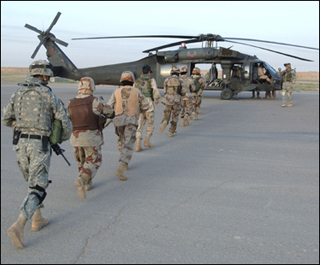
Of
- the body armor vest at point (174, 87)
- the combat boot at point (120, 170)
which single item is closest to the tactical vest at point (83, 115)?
the combat boot at point (120, 170)

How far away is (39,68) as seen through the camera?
9.07ft

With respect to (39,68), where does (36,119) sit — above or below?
below

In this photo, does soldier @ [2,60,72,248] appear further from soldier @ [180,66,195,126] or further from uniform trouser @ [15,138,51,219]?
soldier @ [180,66,195,126]

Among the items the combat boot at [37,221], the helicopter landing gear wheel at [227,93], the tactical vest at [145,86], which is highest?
the tactical vest at [145,86]

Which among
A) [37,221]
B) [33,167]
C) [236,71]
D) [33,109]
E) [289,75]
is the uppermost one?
[236,71]

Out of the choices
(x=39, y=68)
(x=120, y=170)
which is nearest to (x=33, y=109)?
(x=39, y=68)

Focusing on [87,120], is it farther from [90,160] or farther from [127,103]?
[127,103]

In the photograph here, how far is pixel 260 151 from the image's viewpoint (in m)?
9.49

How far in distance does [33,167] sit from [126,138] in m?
2.94

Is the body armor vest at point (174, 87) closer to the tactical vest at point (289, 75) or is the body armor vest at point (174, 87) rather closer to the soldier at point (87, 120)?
the soldier at point (87, 120)

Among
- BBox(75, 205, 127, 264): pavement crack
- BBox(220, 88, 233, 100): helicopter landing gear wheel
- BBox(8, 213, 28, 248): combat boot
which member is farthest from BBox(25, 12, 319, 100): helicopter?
BBox(8, 213, 28, 248): combat boot

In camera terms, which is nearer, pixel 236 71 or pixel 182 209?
pixel 182 209

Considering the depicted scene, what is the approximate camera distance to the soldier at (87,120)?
325 cm

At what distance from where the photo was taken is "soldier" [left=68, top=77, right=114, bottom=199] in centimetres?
325
